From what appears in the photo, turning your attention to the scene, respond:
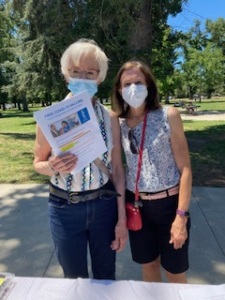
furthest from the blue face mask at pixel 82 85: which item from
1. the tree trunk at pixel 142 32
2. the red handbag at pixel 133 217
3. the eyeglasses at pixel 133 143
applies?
the tree trunk at pixel 142 32

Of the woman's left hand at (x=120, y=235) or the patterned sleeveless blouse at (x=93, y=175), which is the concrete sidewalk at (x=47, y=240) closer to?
the woman's left hand at (x=120, y=235)

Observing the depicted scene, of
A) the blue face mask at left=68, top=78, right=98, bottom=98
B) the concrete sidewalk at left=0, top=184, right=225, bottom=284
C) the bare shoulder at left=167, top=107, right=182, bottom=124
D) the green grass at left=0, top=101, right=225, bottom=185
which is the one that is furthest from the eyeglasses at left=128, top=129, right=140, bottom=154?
the green grass at left=0, top=101, right=225, bottom=185

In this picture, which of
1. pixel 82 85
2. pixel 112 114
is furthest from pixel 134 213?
pixel 82 85

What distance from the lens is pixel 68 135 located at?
1.67 m

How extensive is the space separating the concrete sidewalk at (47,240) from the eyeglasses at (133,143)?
1.57m

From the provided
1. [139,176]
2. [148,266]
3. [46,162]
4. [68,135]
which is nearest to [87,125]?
[68,135]

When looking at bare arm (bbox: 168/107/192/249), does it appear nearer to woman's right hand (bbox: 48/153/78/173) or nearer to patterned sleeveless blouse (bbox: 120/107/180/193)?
patterned sleeveless blouse (bbox: 120/107/180/193)

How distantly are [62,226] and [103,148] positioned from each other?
505mm

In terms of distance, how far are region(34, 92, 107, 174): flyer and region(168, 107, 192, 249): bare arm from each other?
45cm

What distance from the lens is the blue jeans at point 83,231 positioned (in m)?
1.90

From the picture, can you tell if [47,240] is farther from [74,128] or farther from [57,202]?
[74,128]

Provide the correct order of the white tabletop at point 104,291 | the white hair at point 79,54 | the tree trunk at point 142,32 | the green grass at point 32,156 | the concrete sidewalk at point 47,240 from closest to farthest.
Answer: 1. the white tabletop at point 104,291
2. the white hair at point 79,54
3. the concrete sidewalk at point 47,240
4. the green grass at point 32,156
5. the tree trunk at point 142,32

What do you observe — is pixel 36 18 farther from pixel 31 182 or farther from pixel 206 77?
pixel 206 77

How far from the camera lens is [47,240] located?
384cm
